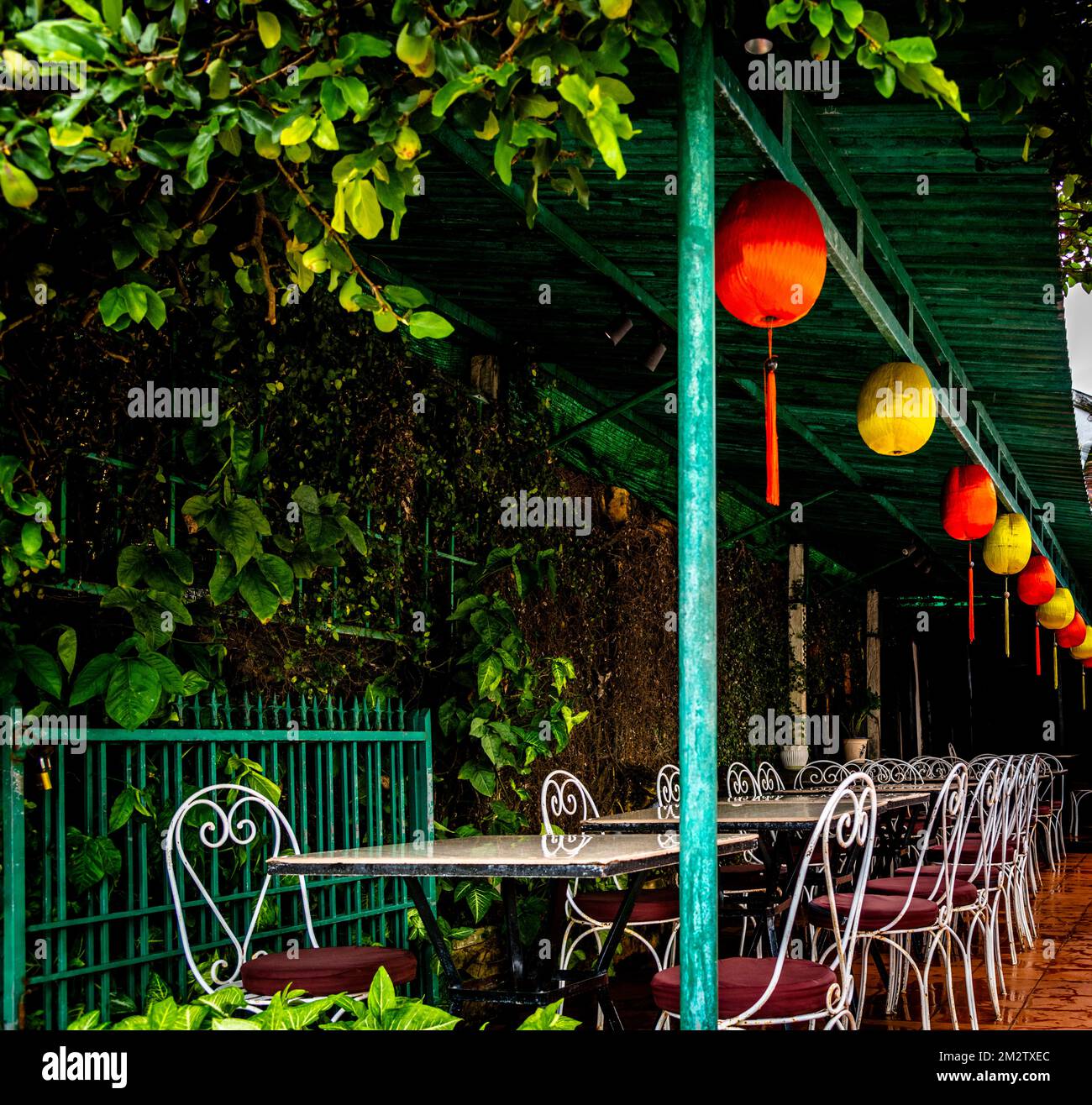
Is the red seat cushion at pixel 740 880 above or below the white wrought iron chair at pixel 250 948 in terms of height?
below

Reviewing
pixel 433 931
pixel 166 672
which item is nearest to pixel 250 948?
pixel 433 931

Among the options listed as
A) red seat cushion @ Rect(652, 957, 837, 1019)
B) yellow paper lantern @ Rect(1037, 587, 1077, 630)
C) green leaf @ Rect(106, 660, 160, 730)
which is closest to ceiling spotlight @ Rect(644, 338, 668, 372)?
green leaf @ Rect(106, 660, 160, 730)

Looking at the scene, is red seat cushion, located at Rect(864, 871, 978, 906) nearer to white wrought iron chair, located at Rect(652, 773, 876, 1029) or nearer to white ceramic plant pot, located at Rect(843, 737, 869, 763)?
white wrought iron chair, located at Rect(652, 773, 876, 1029)

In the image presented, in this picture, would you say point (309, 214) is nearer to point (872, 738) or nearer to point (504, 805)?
point (504, 805)

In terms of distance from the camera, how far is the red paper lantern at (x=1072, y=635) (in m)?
10.9

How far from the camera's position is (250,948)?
3.98m

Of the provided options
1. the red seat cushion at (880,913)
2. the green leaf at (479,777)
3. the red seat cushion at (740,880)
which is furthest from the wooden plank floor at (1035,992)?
the green leaf at (479,777)

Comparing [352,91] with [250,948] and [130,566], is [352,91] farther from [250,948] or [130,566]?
[250,948]

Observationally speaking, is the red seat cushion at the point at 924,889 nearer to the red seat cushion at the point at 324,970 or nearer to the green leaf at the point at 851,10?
the red seat cushion at the point at 324,970

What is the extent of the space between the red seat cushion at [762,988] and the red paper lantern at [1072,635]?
335 inches

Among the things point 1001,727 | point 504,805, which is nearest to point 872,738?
point 1001,727

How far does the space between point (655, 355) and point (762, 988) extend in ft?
11.8

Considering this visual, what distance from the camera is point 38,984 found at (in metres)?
3.09
